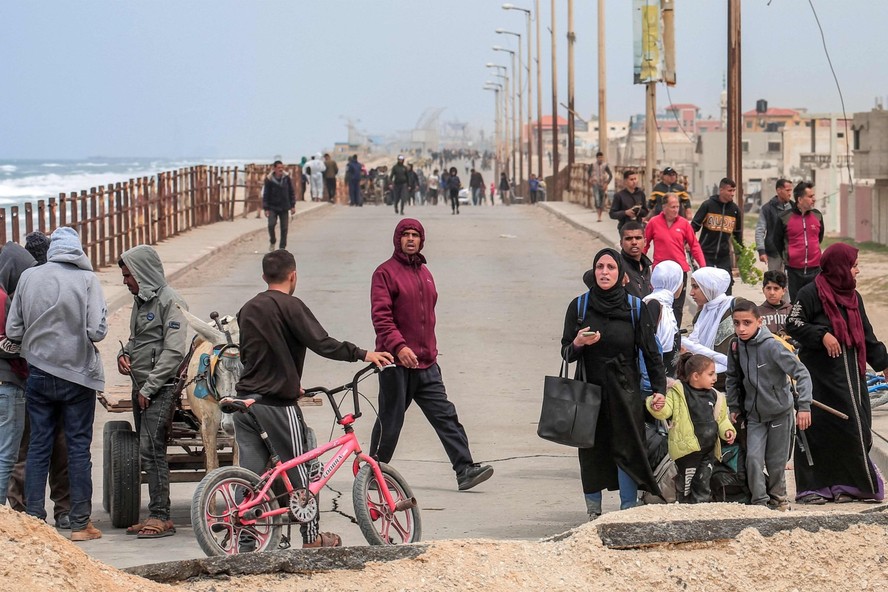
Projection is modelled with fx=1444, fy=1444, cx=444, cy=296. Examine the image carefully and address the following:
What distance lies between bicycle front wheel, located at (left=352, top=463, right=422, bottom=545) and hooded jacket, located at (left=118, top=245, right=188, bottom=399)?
1.45 meters

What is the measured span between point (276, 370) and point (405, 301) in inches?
81.0

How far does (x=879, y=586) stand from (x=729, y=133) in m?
17.1

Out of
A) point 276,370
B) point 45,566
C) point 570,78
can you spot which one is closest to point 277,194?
point 276,370

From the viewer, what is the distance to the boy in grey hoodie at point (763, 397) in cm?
809

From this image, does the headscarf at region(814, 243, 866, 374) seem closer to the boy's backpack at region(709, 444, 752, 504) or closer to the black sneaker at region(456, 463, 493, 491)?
the boy's backpack at region(709, 444, 752, 504)

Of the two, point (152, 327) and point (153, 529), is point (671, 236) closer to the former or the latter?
point (152, 327)

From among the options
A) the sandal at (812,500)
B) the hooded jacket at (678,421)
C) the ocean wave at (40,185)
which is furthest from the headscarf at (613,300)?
the ocean wave at (40,185)

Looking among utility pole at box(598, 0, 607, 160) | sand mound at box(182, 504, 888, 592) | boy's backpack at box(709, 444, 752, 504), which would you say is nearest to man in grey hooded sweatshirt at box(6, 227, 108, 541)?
sand mound at box(182, 504, 888, 592)

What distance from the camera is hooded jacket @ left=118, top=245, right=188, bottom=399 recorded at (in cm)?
787

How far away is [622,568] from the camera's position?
247 inches

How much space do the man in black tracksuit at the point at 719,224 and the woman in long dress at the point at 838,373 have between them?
7407mm

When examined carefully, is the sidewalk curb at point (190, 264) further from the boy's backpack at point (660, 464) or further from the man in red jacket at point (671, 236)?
the boy's backpack at point (660, 464)

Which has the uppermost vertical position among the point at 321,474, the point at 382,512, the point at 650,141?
the point at 650,141

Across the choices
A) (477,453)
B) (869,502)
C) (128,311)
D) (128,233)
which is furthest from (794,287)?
(128,233)
